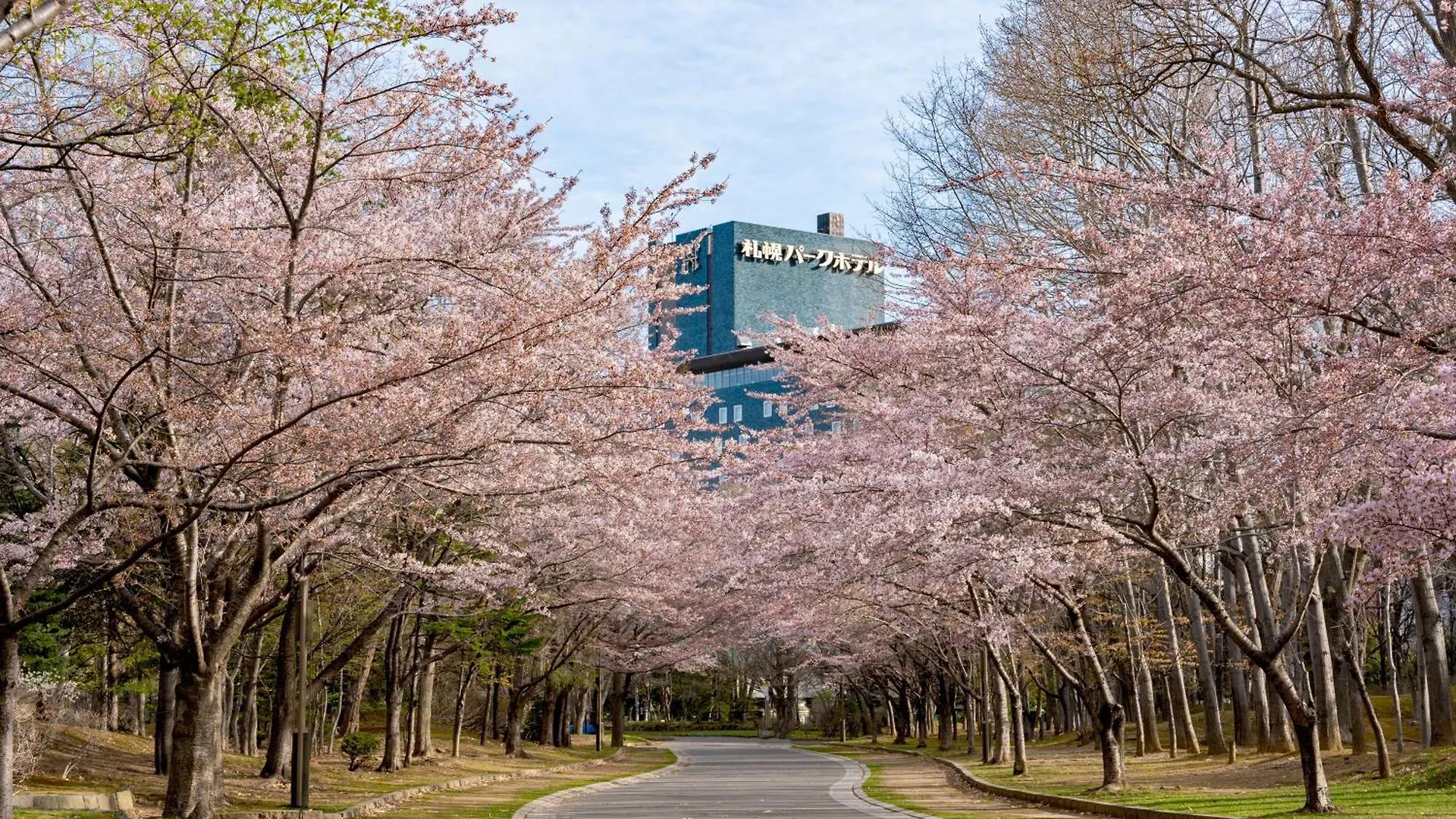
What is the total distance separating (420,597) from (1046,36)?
15562 millimetres

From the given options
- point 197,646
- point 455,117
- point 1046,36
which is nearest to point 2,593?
point 197,646

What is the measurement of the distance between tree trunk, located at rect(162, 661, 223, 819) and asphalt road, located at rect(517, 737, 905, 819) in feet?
17.5

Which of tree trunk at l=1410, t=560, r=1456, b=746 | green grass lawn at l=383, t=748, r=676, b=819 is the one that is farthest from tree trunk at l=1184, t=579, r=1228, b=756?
green grass lawn at l=383, t=748, r=676, b=819

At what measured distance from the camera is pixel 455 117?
16.1 meters

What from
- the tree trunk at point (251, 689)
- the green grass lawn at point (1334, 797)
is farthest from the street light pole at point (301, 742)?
the tree trunk at point (251, 689)

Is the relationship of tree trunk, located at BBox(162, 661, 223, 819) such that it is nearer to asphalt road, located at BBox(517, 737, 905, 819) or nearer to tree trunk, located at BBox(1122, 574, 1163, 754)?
asphalt road, located at BBox(517, 737, 905, 819)

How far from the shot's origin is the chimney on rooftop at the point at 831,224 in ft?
448

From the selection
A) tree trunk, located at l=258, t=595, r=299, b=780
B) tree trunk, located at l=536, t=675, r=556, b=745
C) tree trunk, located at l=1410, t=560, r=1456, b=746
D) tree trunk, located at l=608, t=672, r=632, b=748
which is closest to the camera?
tree trunk, located at l=1410, t=560, r=1456, b=746

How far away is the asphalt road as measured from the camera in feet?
61.3

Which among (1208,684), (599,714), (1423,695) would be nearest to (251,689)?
(599,714)

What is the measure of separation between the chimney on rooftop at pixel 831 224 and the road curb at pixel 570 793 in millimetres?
102327

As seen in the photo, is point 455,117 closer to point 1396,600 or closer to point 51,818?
point 51,818

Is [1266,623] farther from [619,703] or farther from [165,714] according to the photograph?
[619,703]

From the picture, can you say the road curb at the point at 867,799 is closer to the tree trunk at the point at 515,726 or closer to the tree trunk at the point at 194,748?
the tree trunk at the point at 194,748
